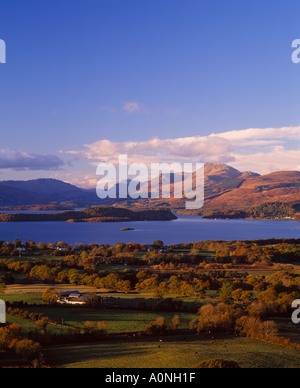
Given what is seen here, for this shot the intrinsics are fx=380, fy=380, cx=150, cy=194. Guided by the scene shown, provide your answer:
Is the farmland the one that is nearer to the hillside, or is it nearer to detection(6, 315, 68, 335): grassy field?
detection(6, 315, 68, 335): grassy field

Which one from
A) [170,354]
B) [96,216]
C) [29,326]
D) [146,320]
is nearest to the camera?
[170,354]

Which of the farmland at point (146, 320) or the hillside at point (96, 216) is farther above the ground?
the farmland at point (146, 320)

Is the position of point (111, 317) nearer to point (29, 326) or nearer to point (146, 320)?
point (146, 320)

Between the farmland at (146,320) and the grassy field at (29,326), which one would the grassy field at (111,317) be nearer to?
the farmland at (146,320)

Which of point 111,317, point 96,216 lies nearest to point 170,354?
point 111,317

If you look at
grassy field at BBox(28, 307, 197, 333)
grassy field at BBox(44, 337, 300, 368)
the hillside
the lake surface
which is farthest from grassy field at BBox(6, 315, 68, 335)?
the hillside

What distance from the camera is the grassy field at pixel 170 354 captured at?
1405cm

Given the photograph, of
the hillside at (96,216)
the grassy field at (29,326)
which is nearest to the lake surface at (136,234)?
the hillside at (96,216)

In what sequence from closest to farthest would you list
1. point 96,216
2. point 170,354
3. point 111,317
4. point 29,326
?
point 170,354, point 29,326, point 111,317, point 96,216

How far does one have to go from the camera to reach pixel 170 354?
1502 cm

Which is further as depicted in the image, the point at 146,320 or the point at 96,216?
the point at 96,216

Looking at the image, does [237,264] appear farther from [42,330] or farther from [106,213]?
[106,213]

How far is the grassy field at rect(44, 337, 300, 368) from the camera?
14.0m
